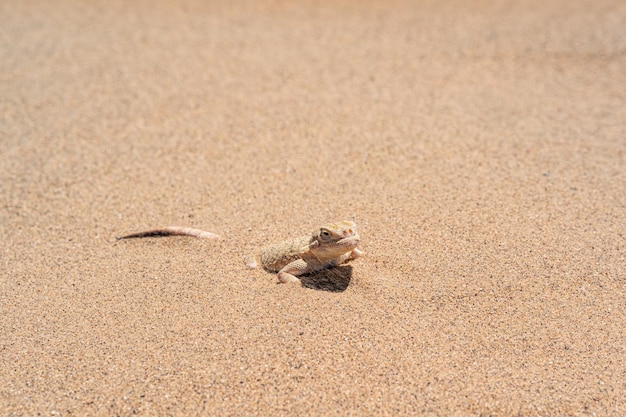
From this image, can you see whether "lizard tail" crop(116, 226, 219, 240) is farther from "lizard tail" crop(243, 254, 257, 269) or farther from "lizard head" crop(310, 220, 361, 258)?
"lizard head" crop(310, 220, 361, 258)

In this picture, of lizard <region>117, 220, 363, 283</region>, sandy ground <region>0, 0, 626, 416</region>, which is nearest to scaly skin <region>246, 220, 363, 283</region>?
lizard <region>117, 220, 363, 283</region>

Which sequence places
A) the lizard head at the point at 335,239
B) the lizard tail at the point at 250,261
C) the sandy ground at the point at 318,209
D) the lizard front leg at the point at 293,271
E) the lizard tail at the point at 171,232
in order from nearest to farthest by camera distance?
the sandy ground at the point at 318,209
the lizard head at the point at 335,239
the lizard front leg at the point at 293,271
the lizard tail at the point at 250,261
the lizard tail at the point at 171,232

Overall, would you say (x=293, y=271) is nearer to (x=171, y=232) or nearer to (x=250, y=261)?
(x=250, y=261)

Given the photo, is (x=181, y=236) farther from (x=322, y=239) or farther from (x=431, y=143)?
(x=431, y=143)

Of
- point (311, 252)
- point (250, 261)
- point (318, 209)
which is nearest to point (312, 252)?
point (311, 252)

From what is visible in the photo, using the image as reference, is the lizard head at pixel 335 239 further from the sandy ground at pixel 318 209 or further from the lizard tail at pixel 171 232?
the lizard tail at pixel 171 232

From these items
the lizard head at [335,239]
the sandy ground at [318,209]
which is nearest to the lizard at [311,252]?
the lizard head at [335,239]

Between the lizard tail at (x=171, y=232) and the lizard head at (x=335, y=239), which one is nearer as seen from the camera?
the lizard head at (x=335, y=239)

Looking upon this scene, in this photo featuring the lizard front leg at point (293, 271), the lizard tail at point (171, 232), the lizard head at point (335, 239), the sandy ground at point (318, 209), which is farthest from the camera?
the lizard tail at point (171, 232)
